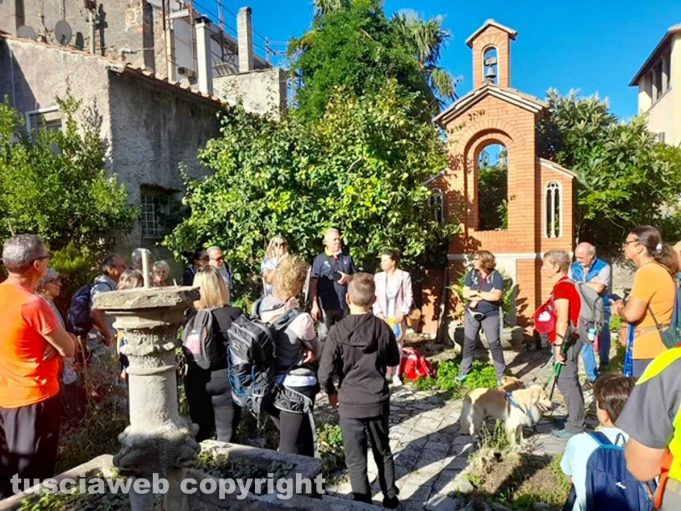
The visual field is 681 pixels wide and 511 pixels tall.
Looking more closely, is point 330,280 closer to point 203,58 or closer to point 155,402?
point 155,402

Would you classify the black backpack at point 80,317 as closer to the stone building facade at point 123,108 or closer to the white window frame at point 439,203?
the stone building facade at point 123,108

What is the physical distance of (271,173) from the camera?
8.14 metres

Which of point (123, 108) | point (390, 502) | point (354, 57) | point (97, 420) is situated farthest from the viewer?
point (354, 57)

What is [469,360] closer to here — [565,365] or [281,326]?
[565,365]

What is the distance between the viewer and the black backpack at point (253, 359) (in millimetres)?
3506

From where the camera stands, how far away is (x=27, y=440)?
319cm

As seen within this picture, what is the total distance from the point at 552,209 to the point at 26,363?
906cm

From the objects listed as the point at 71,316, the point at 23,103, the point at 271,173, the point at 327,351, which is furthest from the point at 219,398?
the point at 23,103

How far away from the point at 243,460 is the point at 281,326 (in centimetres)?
98

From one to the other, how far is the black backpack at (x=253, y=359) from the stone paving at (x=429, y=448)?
3.89 feet

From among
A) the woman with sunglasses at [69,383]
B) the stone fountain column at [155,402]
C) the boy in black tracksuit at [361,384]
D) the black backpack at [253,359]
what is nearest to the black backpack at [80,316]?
the woman with sunglasses at [69,383]

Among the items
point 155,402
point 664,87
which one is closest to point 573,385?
point 155,402

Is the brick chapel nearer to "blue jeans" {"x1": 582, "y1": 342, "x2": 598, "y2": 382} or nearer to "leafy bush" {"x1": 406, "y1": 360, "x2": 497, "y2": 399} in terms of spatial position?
"leafy bush" {"x1": 406, "y1": 360, "x2": 497, "y2": 399}

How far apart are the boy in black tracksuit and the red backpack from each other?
336 cm
